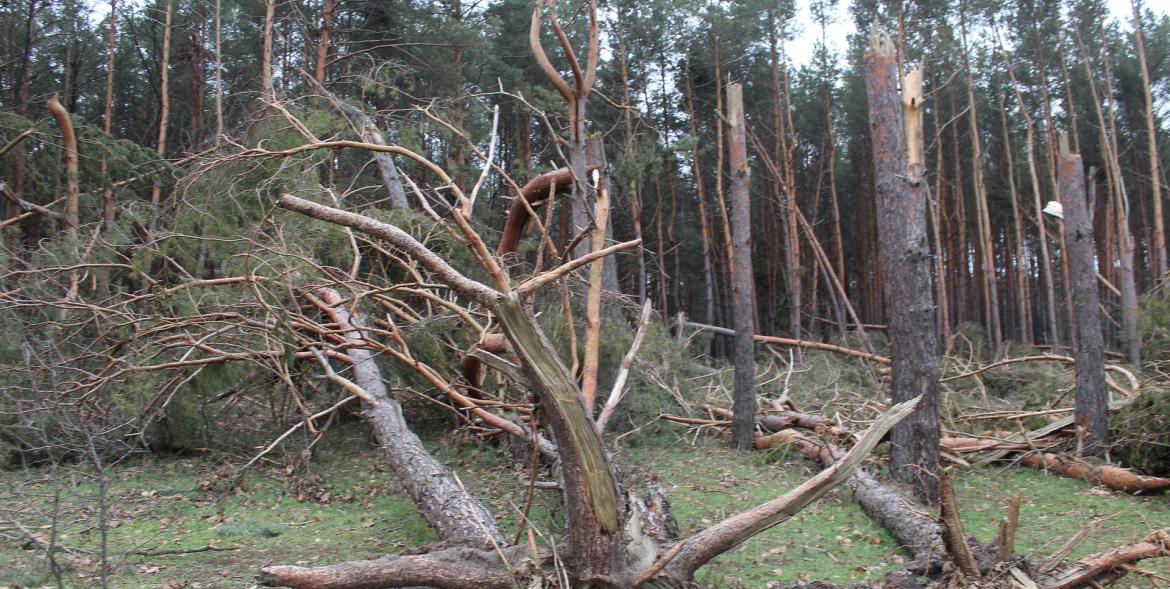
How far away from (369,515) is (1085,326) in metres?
6.67

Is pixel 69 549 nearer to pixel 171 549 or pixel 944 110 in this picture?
pixel 171 549

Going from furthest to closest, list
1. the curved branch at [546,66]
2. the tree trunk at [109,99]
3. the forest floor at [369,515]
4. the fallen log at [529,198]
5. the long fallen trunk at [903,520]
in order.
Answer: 1. the tree trunk at [109,99]
2. the fallen log at [529,198]
3. the curved branch at [546,66]
4. the forest floor at [369,515]
5. the long fallen trunk at [903,520]

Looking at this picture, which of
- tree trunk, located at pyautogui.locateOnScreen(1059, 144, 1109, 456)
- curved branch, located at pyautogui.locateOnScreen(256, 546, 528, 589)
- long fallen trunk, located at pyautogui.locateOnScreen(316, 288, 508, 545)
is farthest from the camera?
tree trunk, located at pyautogui.locateOnScreen(1059, 144, 1109, 456)

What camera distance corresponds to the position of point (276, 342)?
263 inches

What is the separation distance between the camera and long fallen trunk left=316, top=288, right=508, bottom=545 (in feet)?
16.1

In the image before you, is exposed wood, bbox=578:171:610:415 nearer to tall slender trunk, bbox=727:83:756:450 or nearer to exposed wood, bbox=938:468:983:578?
exposed wood, bbox=938:468:983:578

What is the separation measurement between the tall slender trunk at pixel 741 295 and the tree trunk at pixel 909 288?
213 cm

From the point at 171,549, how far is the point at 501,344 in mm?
2413

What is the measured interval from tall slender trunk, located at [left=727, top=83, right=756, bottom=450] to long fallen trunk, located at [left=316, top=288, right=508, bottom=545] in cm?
397

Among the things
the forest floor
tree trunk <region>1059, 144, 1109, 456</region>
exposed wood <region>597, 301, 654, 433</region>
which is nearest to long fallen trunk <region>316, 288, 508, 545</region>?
the forest floor

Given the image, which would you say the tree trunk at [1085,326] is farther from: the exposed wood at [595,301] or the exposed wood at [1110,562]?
the exposed wood at [595,301]

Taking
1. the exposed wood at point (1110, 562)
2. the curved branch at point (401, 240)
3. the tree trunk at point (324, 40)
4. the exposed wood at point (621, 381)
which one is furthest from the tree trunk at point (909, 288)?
the tree trunk at point (324, 40)

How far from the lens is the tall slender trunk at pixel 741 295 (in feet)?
29.7

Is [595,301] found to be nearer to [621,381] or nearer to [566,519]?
[621,381]
